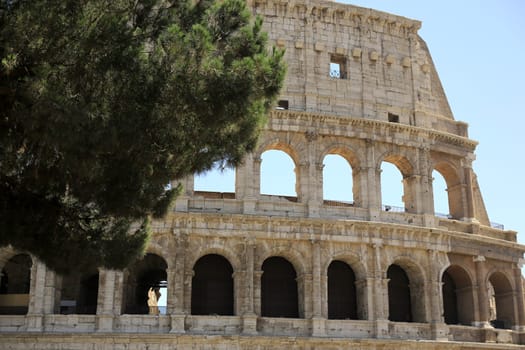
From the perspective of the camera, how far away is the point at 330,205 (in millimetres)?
24500

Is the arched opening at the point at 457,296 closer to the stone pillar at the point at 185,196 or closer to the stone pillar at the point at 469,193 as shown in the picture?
the stone pillar at the point at 469,193

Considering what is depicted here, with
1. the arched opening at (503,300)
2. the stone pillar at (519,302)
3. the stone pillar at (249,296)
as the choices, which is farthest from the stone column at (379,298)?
the stone pillar at (519,302)

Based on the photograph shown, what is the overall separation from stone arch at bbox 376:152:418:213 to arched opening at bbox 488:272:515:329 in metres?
4.31

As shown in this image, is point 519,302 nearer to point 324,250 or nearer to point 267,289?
point 324,250

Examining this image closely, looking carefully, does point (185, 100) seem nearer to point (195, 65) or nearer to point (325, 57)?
point (195, 65)

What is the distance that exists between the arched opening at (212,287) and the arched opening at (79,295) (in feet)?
10.5

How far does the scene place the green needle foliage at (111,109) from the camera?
36.3ft

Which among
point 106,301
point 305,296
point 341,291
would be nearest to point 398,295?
point 341,291

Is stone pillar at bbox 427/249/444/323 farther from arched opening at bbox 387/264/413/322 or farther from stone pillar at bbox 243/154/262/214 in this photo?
stone pillar at bbox 243/154/262/214

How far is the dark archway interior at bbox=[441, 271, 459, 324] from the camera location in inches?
1013

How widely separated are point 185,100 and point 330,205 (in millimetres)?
13176

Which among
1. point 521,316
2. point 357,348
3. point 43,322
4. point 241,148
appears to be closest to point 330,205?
point 357,348

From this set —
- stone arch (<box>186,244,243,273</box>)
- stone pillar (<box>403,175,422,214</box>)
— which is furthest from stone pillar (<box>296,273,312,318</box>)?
stone pillar (<box>403,175,422,214</box>)

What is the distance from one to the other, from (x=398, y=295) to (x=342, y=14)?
10.1m
